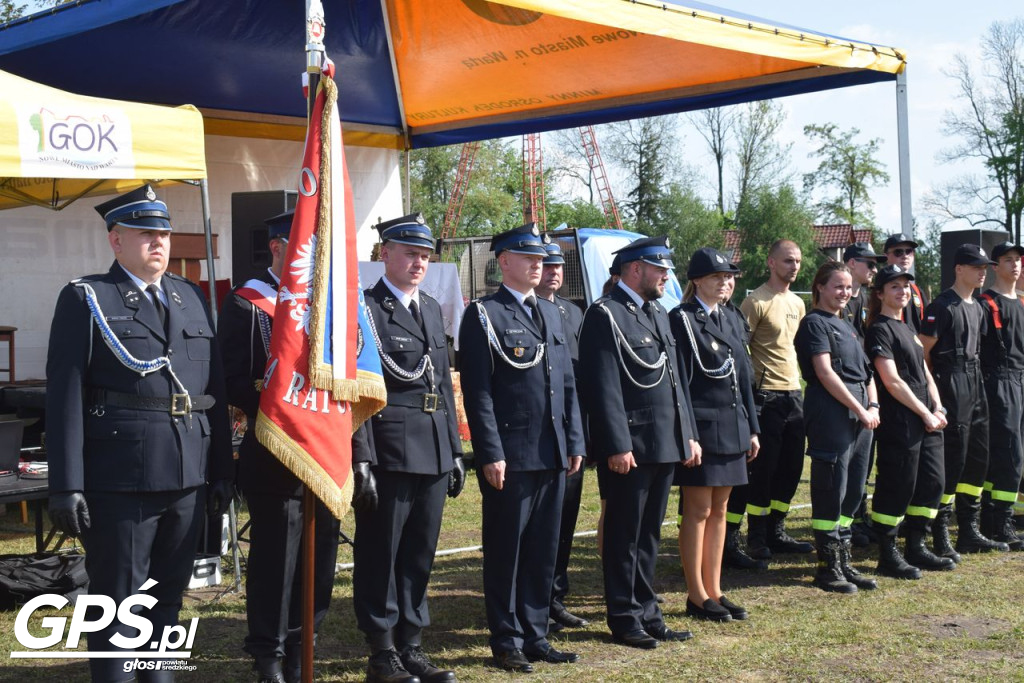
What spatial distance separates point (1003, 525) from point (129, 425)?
20.8 ft

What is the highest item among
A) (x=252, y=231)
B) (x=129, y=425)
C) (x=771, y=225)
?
(x=771, y=225)

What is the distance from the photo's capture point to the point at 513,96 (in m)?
10.5

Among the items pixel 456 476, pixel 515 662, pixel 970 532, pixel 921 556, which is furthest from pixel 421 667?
pixel 970 532

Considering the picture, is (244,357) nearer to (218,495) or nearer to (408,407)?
(218,495)

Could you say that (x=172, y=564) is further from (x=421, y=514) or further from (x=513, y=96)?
(x=513, y=96)

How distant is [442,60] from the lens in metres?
10.0

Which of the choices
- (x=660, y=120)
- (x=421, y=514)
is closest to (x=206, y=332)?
(x=421, y=514)

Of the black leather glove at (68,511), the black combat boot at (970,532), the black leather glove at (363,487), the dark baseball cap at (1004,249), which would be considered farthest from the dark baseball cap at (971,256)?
the black leather glove at (68,511)

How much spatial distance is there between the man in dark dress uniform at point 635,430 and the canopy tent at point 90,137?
9.05 ft

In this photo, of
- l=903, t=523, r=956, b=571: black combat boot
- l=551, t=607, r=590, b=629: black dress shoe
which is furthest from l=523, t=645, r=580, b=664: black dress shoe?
l=903, t=523, r=956, b=571: black combat boot

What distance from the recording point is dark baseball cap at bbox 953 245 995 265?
716 centimetres

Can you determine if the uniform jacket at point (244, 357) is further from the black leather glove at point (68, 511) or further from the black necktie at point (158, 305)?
the black leather glove at point (68, 511)

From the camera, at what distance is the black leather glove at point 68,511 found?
11.7 feet

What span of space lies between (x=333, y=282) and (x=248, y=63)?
6352mm
